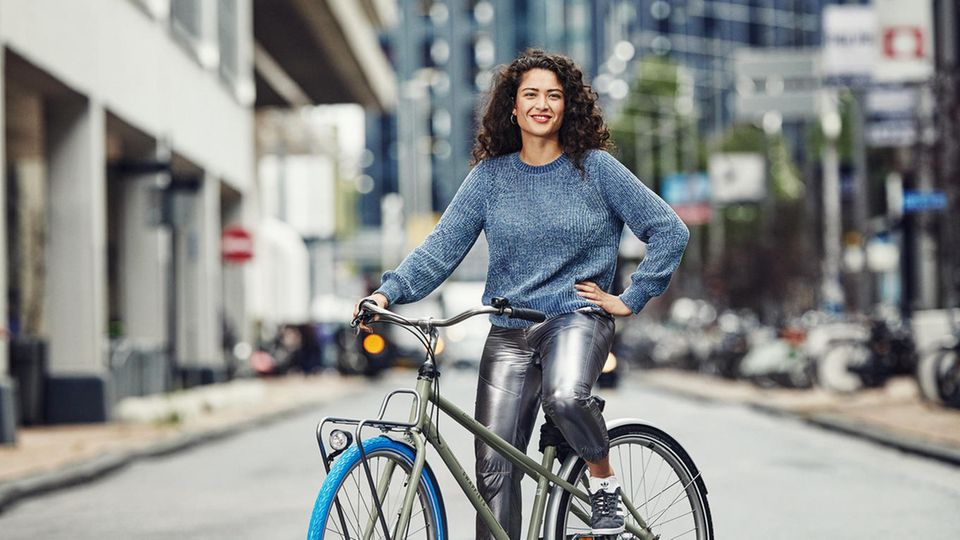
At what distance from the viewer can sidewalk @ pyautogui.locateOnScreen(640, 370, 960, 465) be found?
13.8 meters

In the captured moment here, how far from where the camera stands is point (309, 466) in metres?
13.5

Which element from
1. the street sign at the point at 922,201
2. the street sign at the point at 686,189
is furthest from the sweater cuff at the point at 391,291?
the street sign at the point at 686,189

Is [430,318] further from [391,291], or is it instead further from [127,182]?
[127,182]

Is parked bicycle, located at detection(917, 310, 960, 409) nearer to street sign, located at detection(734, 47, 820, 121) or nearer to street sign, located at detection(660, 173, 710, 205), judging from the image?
street sign, located at detection(734, 47, 820, 121)

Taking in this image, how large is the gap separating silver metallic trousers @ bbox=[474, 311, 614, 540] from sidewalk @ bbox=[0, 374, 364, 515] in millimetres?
5905

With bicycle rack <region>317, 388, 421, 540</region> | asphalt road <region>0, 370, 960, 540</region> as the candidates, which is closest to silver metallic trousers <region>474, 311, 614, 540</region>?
bicycle rack <region>317, 388, 421, 540</region>

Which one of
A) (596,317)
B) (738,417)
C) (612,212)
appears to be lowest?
(738,417)

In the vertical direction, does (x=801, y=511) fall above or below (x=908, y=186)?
below

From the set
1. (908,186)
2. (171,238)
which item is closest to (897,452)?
(908,186)

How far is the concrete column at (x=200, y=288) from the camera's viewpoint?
26750 mm

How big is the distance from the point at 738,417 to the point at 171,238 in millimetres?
10559

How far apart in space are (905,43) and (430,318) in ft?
53.7

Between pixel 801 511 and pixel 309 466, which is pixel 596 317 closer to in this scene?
pixel 801 511

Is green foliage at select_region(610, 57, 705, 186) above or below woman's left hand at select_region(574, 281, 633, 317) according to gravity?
above
